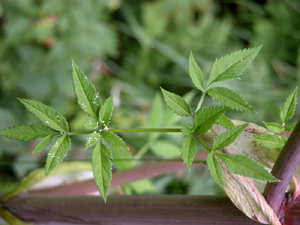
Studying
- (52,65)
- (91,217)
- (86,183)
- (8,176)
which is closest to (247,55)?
(91,217)

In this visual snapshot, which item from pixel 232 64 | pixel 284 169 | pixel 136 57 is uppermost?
pixel 232 64

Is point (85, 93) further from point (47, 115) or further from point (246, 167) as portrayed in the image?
point (246, 167)

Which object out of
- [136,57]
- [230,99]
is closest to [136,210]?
[230,99]

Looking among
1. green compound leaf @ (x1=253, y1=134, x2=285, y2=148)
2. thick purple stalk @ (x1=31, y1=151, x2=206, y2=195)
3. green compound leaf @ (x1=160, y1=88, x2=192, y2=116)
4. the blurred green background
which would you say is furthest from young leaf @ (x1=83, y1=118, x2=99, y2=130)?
the blurred green background

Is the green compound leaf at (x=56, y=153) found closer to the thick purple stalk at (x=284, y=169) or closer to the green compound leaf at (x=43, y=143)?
the green compound leaf at (x=43, y=143)

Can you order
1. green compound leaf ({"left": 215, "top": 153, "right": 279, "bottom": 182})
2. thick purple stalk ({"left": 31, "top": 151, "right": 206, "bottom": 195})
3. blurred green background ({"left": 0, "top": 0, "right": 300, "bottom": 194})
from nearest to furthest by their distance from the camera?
green compound leaf ({"left": 215, "top": 153, "right": 279, "bottom": 182}), thick purple stalk ({"left": 31, "top": 151, "right": 206, "bottom": 195}), blurred green background ({"left": 0, "top": 0, "right": 300, "bottom": 194})

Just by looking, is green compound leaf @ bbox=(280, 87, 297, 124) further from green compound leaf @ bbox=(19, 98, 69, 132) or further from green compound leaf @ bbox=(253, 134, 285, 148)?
green compound leaf @ bbox=(19, 98, 69, 132)
